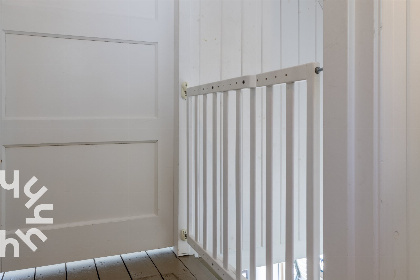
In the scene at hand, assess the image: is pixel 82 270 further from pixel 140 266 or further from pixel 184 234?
pixel 184 234

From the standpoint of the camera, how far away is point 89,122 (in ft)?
6.11

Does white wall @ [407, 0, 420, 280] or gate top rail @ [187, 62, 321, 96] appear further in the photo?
gate top rail @ [187, 62, 321, 96]

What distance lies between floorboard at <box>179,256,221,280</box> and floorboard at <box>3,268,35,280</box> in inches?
29.5

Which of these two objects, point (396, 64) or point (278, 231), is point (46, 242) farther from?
point (396, 64)

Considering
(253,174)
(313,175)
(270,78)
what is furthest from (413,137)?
(253,174)

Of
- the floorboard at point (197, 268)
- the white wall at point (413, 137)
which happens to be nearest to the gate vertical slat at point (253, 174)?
the floorboard at point (197, 268)

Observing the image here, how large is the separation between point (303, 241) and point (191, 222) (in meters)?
0.77

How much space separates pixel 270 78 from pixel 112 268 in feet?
4.23

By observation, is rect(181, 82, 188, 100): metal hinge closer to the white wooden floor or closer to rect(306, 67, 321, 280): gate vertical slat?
the white wooden floor

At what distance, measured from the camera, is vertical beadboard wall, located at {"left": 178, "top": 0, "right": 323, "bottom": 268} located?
1990 mm

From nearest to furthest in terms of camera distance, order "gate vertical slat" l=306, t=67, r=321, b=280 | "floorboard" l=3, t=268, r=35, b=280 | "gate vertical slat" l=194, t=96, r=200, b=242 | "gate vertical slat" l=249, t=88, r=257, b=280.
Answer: "gate vertical slat" l=306, t=67, r=321, b=280 < "gate vertical slat" l=249, t=88, r=257, b=280 < "floorboard" l=3, t=268, r=35, b=280 < "gate vertical slat" l=194, t=96, r=200, b=242

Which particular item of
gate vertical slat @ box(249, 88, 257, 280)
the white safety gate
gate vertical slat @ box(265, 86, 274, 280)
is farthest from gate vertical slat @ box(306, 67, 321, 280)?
gate vertical slat @ box(249, 88, 257, 280)

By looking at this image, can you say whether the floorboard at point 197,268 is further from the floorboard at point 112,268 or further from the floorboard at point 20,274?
the floorboard at point 20,274

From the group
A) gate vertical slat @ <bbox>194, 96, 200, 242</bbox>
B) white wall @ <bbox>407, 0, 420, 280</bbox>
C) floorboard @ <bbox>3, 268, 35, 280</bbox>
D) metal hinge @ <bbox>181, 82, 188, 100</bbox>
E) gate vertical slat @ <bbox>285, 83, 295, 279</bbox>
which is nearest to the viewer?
white wall @ <bbox>407, 0, 420, 280</bbox>
